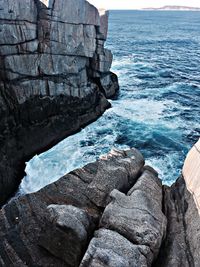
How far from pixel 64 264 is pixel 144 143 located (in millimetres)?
18805

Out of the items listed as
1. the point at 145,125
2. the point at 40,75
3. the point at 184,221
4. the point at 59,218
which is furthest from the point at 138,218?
the point at 145,125

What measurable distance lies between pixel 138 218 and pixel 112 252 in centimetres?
224

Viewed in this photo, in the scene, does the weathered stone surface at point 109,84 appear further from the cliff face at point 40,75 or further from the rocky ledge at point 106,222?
the rocky ledge at point 106,222

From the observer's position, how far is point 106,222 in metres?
13.2

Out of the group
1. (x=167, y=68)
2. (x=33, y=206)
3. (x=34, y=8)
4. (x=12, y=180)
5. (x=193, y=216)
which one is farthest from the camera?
(x=167, y=68)

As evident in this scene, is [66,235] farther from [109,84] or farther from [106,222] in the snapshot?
[109,84]

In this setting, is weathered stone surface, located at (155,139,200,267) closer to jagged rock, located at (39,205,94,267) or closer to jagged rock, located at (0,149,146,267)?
jagged rock, located at (0,149,146,267)

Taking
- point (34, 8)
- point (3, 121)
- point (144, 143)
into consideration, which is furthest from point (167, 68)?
point (3, 121)

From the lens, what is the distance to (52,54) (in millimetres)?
28656

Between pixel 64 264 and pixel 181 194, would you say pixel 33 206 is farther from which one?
pixel 181 194

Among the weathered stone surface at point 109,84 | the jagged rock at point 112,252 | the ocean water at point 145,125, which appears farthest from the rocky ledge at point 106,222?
the weathered stone surface at point 109,84

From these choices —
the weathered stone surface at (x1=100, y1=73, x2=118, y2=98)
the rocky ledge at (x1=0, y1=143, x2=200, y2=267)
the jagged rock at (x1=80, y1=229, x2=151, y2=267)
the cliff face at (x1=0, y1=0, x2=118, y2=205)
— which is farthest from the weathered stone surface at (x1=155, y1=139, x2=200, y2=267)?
Result: the weathered stone surface at (x1=100, y1=73, x2=118, y2=98)

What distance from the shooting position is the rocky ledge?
40.4ft

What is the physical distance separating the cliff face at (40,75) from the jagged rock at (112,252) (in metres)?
13.0
